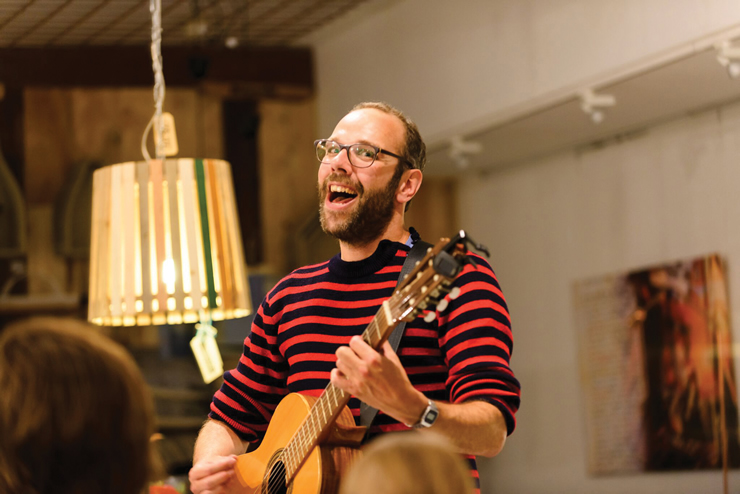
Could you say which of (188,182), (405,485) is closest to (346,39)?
(188,182)

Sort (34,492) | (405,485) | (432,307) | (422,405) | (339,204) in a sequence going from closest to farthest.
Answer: (405,485)
(34,492)
(422,405)
(432,307)
(339,204)

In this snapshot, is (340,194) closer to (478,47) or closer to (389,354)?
(389,354)

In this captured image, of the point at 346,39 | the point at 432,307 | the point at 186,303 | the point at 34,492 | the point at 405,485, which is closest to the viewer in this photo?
the point at 405,485

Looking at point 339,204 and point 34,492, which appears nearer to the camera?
point 34,492

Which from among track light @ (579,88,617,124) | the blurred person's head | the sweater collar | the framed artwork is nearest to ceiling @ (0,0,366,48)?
track light @ (579,88,617,124)

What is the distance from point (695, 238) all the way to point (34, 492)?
16.6 feet

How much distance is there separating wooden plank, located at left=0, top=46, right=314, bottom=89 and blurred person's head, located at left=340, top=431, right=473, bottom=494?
6.13 m

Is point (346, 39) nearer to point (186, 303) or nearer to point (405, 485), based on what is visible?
point (186, 303)

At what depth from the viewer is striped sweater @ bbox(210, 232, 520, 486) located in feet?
6.36

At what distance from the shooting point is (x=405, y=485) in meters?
1.17

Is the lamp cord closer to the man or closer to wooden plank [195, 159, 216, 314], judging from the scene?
wooden plank [195, 159, 216, 314]

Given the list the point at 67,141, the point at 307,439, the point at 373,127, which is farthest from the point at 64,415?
the point at 67,141

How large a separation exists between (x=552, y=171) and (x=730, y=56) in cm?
226

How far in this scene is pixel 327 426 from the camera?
1.99 meters
